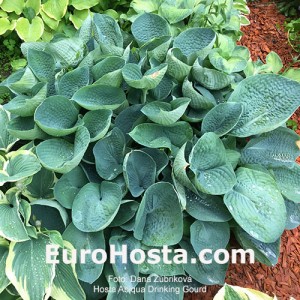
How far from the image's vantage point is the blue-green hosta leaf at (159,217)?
1.48 m

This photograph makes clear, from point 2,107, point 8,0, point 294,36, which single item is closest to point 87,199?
point 2,107

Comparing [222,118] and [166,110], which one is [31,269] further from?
[222,118]

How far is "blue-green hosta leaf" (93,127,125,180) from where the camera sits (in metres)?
1.54

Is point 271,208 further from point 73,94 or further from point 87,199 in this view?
point 73,94

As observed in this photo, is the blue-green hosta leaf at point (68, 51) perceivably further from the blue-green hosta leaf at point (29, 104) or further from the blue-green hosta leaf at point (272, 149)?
the blue-green hosta leaf at point (272, 149)

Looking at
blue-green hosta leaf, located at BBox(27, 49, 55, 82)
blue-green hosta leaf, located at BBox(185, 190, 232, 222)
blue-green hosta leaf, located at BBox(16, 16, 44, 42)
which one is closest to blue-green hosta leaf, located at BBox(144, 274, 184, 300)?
blue-green hosta leaf, located at BBox(185, 190, 232, 222)

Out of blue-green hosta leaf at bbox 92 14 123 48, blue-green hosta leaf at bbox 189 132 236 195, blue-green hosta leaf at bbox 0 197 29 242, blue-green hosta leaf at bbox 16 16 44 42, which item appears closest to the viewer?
blue-green hosta leaf at bbox 0 197 29 242

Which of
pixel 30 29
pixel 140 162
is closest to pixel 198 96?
pixel 140 162

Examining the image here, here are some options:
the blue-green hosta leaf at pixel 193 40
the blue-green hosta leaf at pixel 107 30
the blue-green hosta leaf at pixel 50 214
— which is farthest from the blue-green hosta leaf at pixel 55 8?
the blue-green hosta leaf at pixel 50 214

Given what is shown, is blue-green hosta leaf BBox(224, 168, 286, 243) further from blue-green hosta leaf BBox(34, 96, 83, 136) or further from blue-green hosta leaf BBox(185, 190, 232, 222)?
blue-green hosta leaf BBox(34, 96, 83, 136)

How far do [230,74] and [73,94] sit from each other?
0.63 metres

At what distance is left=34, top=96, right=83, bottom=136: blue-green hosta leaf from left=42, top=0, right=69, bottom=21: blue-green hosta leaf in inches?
37.6

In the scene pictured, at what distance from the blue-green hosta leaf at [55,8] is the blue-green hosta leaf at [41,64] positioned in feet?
2.37

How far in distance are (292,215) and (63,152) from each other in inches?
34.2
